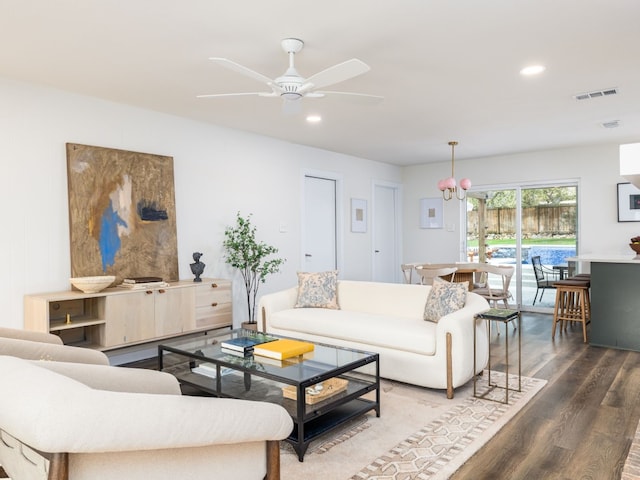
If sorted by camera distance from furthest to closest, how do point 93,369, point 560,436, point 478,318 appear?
point 478,318 < point 560,436 < point 93,369

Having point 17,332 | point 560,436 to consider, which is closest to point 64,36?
point 17,332

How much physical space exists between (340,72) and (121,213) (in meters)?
2.66

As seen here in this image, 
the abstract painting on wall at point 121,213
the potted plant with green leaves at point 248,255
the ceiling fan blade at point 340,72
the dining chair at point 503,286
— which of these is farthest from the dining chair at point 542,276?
the ceiling fan blade at point 340,72

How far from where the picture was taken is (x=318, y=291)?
464 centimetres

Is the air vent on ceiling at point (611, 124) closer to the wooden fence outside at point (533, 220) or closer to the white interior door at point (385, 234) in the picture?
the wooden fence outside at point (533, 220)

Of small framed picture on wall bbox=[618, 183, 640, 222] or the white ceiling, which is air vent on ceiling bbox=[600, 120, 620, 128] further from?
small framed picture on wall bbox=[618, 183, 640, 222]

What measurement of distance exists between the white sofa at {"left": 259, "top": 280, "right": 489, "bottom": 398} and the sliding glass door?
3.68 m

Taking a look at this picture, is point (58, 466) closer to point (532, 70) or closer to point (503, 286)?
point (532, 70)

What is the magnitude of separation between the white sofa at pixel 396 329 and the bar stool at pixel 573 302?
2046 mm

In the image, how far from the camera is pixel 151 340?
404 centimetres

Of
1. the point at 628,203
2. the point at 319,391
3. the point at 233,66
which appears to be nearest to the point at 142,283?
the point at 319,391

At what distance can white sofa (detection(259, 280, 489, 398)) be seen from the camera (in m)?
3.33

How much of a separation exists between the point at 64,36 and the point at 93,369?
2.27 meters

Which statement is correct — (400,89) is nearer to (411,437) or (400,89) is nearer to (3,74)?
(411,437)
